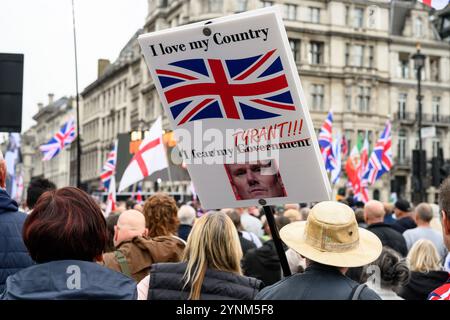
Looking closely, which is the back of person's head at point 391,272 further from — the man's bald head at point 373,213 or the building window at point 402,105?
the building window at point 402,105

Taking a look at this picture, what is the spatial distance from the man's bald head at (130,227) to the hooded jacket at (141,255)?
0.05 metres

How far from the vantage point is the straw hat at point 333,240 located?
2.70 meters

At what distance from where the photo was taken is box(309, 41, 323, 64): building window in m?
49.5

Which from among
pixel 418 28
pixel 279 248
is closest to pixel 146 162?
pixel 279 248

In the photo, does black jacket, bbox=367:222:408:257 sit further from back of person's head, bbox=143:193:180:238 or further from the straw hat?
the straw hat

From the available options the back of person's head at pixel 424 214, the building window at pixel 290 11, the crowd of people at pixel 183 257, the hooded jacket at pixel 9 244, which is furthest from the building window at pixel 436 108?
the hooded jacket at pixel 9 244

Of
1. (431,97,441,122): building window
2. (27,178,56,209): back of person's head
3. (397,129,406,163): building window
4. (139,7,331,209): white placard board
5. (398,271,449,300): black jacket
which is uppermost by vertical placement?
(431,97,441,122): building window

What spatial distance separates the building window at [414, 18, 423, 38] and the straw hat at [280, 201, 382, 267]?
52850mm

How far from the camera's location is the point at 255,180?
10.4 feet

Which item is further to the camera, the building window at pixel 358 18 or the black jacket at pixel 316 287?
the building window at pixel 358 18

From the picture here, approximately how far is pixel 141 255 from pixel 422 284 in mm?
2304

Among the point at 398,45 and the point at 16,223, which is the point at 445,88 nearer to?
the point at 398,45

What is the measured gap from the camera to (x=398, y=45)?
168 ft

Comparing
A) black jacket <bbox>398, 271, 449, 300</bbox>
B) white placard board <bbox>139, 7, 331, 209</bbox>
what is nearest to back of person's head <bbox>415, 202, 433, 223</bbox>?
black jacket <bbox>398, 271, 449, 300</bbox>
